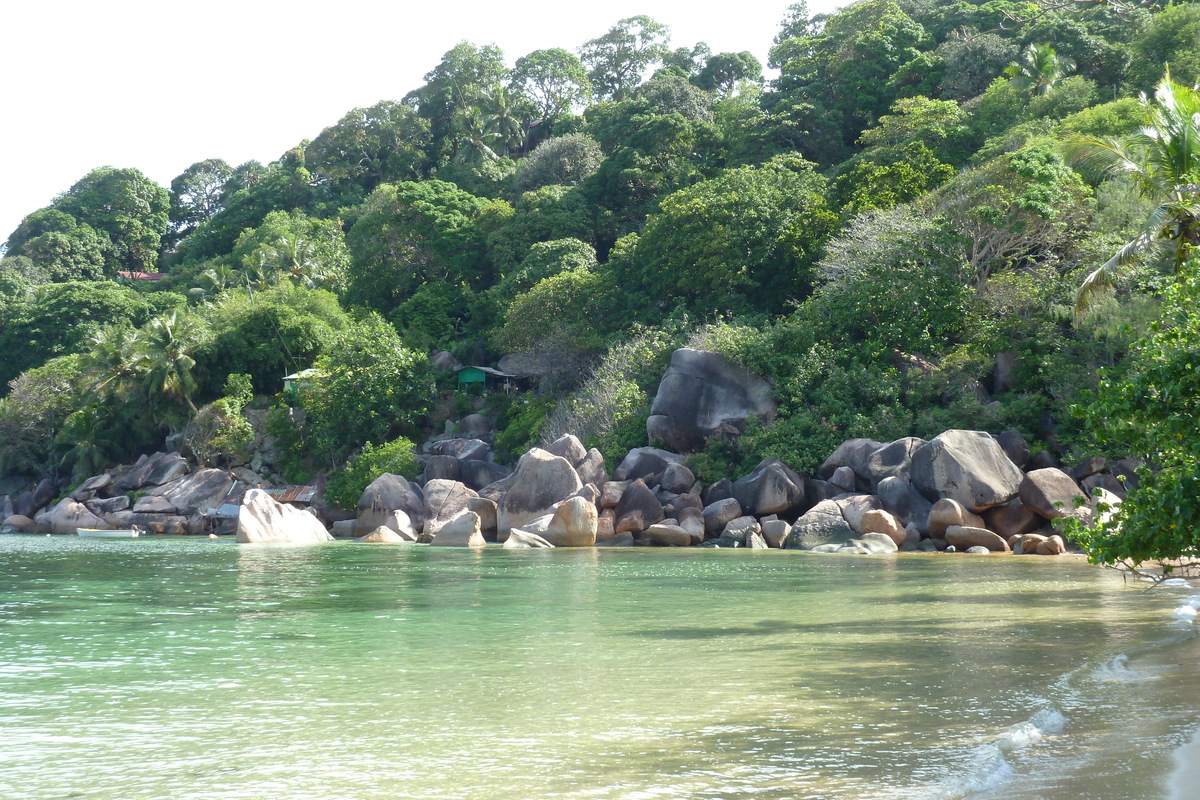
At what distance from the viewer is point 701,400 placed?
90.7 feet

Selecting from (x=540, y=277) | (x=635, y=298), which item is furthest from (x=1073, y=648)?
(x=540, y=277)

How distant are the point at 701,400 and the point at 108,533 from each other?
21311mm

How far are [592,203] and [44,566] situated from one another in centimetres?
2779

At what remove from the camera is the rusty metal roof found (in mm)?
34469

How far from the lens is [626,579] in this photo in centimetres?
1577

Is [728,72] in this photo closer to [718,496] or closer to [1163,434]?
[718,496]

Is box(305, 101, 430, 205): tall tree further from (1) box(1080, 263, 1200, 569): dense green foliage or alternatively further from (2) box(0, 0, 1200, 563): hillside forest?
(1) box(1080, 263, 1200, 569): dense green foliage

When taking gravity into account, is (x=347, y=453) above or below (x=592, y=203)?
below

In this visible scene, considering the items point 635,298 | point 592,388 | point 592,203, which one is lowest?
point 592,388

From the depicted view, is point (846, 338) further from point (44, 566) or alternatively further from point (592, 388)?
point (44, 566)

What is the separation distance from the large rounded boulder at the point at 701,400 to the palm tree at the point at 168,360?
20722 millimetres

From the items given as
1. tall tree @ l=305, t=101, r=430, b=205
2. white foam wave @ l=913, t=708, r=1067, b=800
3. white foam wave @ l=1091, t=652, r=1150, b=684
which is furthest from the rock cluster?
tall tree @ l=305, t=101, r=430, b=205

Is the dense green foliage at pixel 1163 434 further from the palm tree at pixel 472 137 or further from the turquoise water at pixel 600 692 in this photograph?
the palm tree at pixel 472 137

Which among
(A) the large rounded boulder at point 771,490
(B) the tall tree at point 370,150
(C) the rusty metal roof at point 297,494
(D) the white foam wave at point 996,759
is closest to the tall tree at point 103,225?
(B) the tall tree at point 370,150
